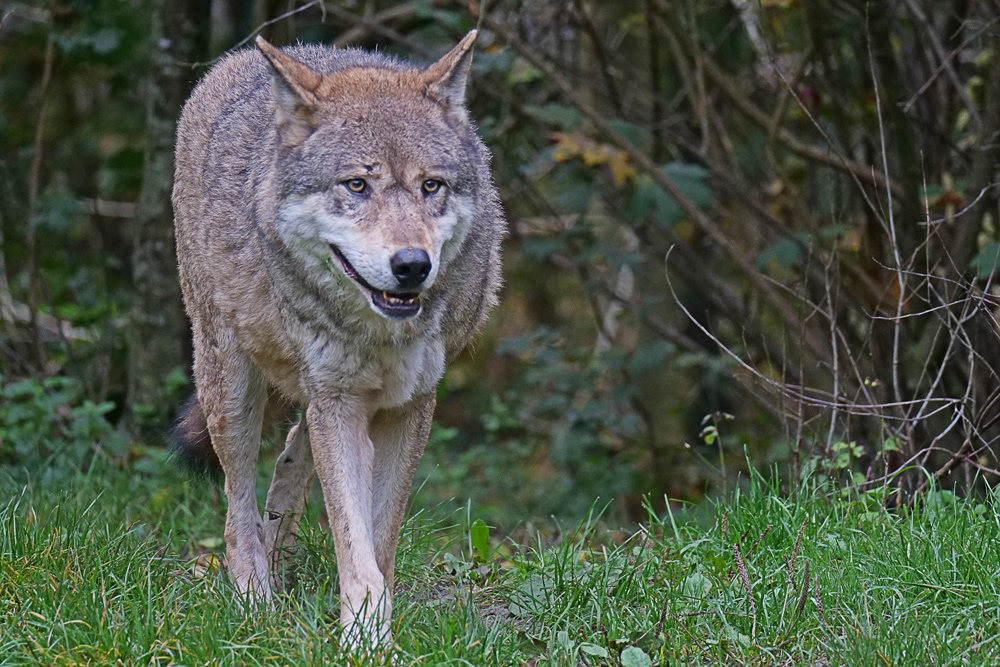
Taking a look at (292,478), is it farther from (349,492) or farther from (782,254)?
(782,254)

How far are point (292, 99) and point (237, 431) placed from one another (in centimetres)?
158

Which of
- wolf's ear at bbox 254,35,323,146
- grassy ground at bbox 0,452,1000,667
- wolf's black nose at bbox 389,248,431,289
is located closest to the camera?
grassy ground at bbox 0,452,1000,667

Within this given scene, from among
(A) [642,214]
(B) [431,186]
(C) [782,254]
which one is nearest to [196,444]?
(B) [431,186]

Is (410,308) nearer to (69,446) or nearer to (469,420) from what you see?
(69,446)

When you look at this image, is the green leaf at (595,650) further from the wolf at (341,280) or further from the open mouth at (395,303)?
the open mouth at (395,303)

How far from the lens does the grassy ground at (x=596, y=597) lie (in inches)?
141

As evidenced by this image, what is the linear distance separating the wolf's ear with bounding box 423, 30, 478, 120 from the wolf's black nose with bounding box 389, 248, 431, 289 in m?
0.89

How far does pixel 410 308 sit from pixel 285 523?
172 cm

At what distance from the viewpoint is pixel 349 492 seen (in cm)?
420

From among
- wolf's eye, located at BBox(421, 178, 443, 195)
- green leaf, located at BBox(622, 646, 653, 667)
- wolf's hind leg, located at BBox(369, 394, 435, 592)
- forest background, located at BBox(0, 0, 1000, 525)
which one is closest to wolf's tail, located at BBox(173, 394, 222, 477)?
forest background, located at BBox(0, 0, 1000, 525)

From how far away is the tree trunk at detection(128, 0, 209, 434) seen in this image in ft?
23.9

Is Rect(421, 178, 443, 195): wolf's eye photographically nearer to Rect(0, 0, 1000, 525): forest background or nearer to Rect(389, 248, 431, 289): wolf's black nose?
Rect(389, 248, 431, 289): wolf's black nose

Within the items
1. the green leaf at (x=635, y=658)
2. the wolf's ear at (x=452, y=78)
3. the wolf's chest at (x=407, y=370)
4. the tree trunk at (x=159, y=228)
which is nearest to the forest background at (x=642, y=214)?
the tree trunk at (x=159, y=228)

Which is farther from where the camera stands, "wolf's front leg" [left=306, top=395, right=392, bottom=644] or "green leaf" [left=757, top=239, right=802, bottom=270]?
"green leaf" [left=757, top=239, right=802, bottom=270]
